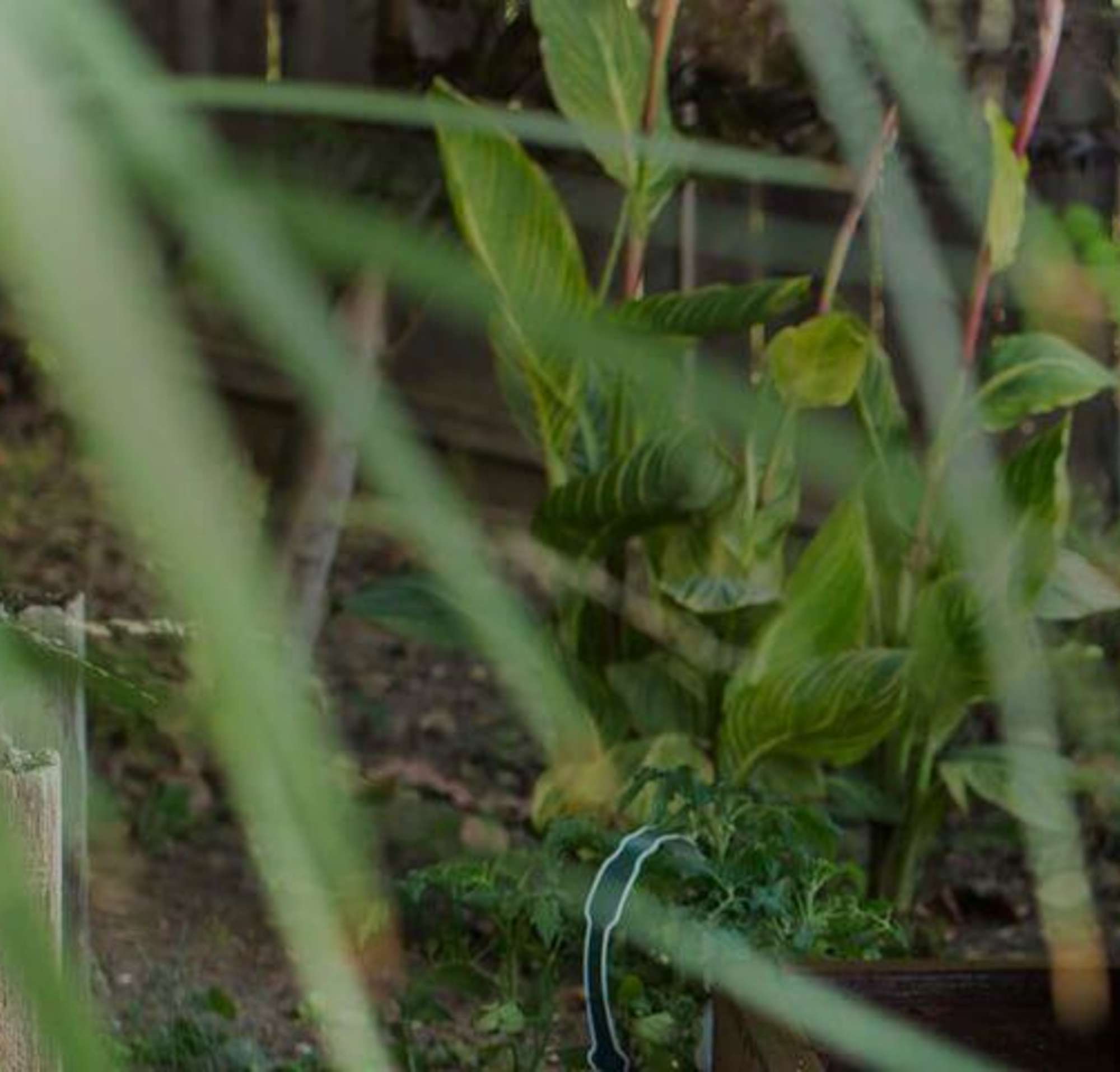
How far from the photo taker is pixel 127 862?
14.5 ft

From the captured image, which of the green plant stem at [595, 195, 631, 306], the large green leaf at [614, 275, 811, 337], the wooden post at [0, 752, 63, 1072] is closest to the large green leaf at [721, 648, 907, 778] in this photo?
the large green leaf at [614, 275, 811, 337]

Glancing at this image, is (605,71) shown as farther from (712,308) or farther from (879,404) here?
(879,404)

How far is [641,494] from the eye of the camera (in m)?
3.72

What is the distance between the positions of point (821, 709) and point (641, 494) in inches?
15.2

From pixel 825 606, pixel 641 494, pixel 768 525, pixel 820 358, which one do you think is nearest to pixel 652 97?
pixel 820 358

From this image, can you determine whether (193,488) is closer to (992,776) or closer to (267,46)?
(992,776)

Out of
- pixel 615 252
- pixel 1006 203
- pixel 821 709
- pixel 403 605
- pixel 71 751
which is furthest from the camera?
pixel 403 605

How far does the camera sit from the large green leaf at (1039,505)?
12.0ft

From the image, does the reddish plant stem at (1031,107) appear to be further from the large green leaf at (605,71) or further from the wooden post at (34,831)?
the wooden post at (34,831)

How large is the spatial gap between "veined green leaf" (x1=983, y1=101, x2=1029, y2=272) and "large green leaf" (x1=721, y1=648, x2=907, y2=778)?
1.86ft

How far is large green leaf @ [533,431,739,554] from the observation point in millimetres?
3701

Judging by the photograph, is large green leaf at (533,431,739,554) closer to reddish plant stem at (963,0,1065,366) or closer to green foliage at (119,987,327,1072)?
reddish plant stem at (963,0,1065,366)

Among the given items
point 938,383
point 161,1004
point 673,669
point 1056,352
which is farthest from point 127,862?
point 938,383

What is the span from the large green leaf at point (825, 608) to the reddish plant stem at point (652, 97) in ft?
1.49
